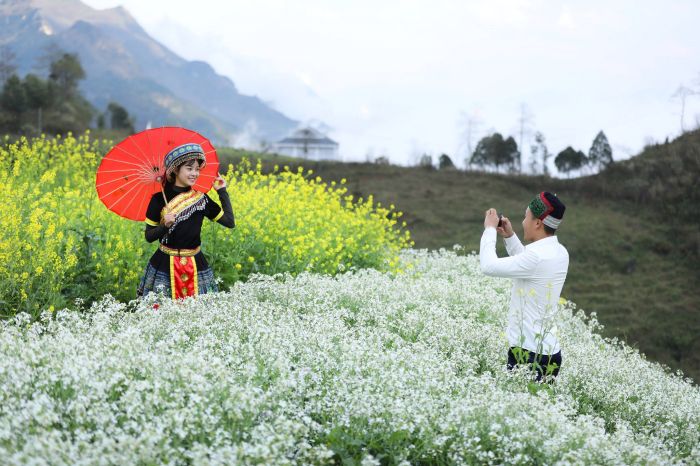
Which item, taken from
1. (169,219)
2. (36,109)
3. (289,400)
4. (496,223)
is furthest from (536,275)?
(36,109)

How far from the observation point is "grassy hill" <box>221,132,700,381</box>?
1199cm

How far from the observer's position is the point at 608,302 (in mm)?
12828

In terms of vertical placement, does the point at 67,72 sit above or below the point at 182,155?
above

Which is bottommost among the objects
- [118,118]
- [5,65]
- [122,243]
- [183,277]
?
[183,277]

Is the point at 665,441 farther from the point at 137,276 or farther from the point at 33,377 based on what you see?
the point at 137,276

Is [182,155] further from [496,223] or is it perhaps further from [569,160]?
[569,160]

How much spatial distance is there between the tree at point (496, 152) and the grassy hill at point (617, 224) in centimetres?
165

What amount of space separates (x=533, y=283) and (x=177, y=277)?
10.9ft

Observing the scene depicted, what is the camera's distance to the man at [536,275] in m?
4.88

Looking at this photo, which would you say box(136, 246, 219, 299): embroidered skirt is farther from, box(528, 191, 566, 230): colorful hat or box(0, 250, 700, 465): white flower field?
box(528, 191, 566, 230): colorful hat

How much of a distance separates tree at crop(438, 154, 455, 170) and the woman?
17371 millimetres

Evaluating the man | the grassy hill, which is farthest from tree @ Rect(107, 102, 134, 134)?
the man

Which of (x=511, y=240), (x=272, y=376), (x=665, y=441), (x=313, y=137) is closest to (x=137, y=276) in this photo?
(x=272, y=376)

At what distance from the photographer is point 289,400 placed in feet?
12.6
